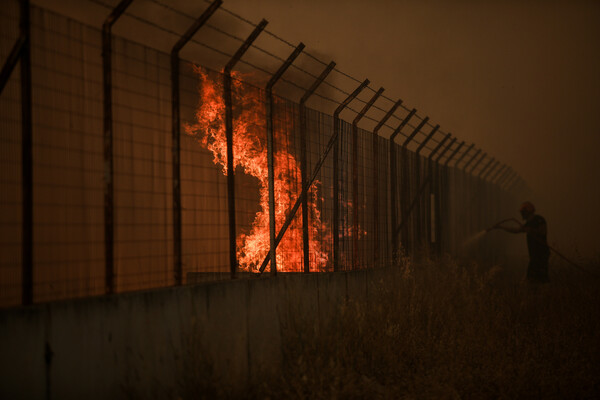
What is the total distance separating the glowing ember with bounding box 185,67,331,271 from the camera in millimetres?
6250

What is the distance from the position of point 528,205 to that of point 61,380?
11.1 meters

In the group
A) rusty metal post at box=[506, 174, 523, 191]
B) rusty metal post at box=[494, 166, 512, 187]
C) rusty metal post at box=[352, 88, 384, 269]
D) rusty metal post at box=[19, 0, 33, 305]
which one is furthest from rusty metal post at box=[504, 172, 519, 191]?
rusty metal post at box=[19, 0, 33, 305]

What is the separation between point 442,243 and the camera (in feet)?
44.9

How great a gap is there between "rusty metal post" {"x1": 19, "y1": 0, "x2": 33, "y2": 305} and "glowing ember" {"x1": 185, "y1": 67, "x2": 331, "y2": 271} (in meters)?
2.16

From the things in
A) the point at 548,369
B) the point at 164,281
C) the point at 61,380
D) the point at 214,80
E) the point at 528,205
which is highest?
the point at 214,80

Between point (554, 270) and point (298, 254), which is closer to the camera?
point (298, 254)

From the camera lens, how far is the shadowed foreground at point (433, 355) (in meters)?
4.87

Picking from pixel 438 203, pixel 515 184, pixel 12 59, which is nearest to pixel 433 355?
pixel 12 59

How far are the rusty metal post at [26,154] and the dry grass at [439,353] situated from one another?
212 centimetres

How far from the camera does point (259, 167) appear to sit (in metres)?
7.87

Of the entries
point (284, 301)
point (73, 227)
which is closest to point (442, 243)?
point (284, 301)

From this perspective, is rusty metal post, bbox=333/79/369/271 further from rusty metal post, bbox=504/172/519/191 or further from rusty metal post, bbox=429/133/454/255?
rusty metal post, bbox=504/172/519/191

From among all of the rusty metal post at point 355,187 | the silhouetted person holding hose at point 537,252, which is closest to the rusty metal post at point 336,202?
the rusty metal post at point 355,187

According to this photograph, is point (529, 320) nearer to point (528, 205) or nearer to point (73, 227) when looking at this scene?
point (528, 205)
